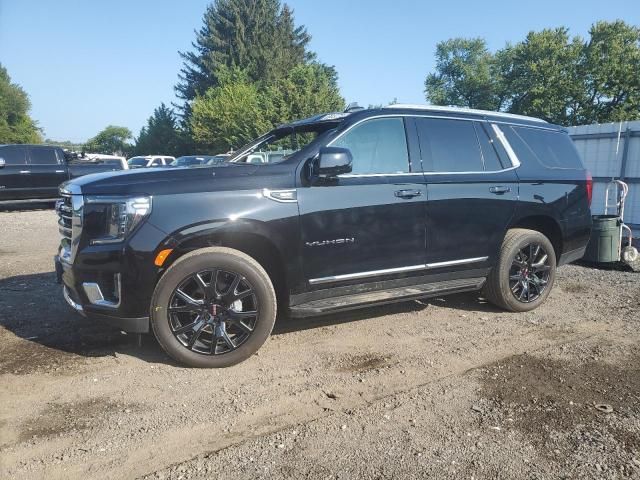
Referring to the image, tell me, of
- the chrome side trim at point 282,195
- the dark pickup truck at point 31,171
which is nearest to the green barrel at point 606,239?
the chrome side trim at point 282,195

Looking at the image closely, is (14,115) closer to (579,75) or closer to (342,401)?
(579,75)

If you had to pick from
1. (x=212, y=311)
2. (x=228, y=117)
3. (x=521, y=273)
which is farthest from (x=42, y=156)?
(x=228, y=117)

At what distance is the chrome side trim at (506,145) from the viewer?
16.4 ft

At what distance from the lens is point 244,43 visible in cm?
5334

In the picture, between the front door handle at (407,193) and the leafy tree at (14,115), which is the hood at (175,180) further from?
the leafy tree at (14,115)

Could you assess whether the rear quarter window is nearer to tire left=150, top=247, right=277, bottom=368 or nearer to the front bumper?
tire left=150, top=247, right=277, bottom=368

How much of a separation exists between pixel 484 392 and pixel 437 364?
1.69 ft

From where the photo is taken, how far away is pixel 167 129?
2148 inches

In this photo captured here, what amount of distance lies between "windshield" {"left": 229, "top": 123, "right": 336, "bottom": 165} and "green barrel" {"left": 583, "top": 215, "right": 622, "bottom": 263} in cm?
472

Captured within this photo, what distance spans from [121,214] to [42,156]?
13.6 meters

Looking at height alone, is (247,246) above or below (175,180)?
below

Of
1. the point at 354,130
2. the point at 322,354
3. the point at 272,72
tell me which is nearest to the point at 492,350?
the point at 322,354

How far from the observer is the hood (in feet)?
11.3

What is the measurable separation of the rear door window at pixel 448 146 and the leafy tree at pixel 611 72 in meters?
50.1
